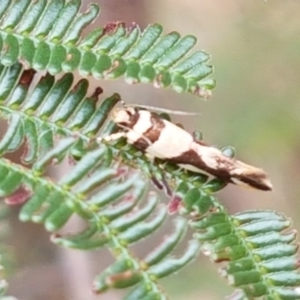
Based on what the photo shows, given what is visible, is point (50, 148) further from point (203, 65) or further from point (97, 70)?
point (203, 65)

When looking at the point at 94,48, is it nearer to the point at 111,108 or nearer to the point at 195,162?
the point at 111,108

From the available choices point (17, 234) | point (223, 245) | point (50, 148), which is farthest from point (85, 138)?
point (17, 234)

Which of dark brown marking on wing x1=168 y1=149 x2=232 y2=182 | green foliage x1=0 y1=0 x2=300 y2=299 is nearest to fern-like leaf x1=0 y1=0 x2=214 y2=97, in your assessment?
green foliage x1=0 y1=0 x2=300 y2=299

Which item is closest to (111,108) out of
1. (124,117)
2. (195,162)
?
(124,117)

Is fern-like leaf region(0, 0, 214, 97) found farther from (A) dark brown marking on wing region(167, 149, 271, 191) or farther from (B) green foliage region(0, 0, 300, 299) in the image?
(A) dark brown marking on wing region(167, 149, 271, 191)

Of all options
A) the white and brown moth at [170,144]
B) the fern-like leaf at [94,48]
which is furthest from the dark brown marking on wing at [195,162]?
the fern-like leaf at [94,48]

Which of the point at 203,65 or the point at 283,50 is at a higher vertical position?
the point at 283,50
